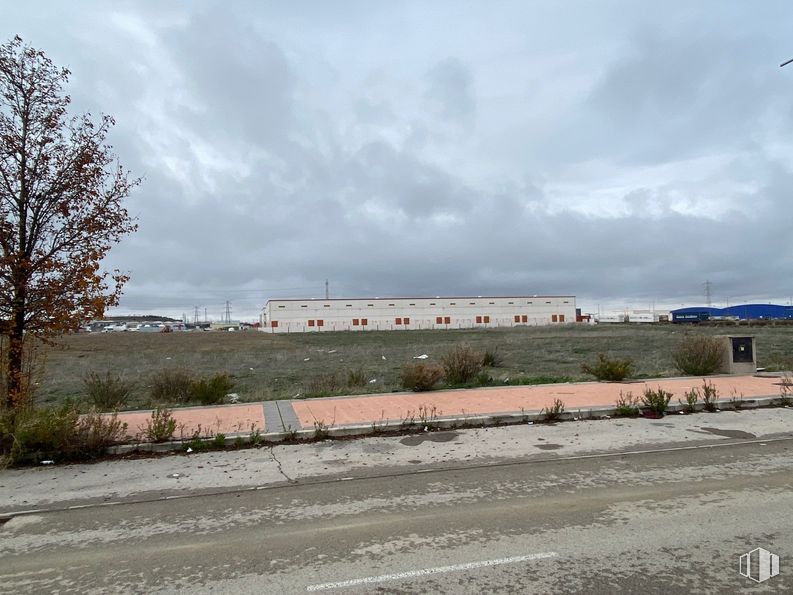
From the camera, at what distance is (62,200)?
946cm

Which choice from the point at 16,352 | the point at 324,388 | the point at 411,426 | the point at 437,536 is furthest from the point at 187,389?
the point at 437,536

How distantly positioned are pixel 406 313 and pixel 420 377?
101m

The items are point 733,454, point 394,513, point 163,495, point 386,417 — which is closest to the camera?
point 394,513

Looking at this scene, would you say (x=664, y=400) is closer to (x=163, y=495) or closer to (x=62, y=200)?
(x=163, y=495)

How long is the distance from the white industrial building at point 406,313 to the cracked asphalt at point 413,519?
104 metres

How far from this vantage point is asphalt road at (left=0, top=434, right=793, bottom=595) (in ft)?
13.9

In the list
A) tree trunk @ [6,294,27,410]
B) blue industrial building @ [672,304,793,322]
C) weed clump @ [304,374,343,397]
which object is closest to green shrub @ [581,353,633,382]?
weed clump @ [304,374,343,397]

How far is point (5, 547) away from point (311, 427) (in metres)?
5.44

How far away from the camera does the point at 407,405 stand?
12539mm

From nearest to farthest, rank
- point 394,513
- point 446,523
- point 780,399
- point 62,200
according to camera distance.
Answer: point 446,523, point 394,513, point 62,200, point 780,399

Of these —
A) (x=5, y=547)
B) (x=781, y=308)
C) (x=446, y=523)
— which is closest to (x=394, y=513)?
(x=446, y=523)

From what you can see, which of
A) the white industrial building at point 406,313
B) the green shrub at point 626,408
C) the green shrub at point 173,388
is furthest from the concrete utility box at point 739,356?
the white industrial building at point 406,313

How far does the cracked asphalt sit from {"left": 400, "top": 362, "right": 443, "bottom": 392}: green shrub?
529 centimetres

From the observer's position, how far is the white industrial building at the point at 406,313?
112750mm
